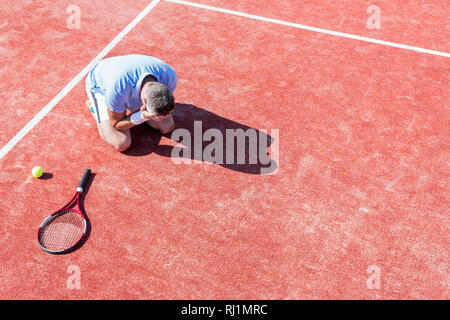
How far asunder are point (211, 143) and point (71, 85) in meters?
3.08

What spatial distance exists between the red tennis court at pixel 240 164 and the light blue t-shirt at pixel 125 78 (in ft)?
3.24

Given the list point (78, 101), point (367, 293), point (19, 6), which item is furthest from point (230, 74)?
point (19, 6)

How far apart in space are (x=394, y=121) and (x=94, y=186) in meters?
5.39

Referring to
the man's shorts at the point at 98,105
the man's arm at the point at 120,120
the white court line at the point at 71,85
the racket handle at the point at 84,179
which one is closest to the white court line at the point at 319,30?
the white court line at the point at 71,85

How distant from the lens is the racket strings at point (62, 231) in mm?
4703

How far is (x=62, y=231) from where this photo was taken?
4820 millimetres

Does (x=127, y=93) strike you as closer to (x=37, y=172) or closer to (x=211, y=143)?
(x=211, y=143)

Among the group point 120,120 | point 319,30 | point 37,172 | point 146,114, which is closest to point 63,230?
point 37,172

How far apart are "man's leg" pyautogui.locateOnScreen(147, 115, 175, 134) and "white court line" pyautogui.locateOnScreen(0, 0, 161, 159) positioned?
1.98 m

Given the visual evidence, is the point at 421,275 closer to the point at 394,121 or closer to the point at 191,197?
the point at 394,121

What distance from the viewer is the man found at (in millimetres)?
4672

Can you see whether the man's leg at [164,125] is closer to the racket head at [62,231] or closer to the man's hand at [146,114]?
the man's hand at [146,114]
